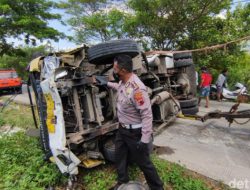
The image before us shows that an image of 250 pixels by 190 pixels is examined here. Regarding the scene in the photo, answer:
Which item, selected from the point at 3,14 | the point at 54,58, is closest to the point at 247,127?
the point at 54,58

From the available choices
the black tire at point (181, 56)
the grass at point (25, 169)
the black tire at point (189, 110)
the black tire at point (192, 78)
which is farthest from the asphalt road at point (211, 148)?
the black tire at point (181, 56)

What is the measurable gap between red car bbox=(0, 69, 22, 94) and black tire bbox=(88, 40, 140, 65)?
1621cm

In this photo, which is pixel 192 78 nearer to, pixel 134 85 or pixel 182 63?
pixel 182 63

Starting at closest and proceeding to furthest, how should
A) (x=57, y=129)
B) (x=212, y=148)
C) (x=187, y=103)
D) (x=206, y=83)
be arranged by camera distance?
(x=57, y=129), (x=212, y=148), (x=187, y=103), (x=206, y=83)

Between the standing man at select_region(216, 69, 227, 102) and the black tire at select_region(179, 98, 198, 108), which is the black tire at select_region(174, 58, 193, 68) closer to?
the black tire at select_region(179, 98, 198, 108)

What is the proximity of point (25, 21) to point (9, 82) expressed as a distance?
5097 mm

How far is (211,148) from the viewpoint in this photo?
4.46 meters

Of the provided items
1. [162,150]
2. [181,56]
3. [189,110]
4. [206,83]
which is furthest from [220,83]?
[162,150]

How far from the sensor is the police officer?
9.00ft

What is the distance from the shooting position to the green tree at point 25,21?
55.2ft

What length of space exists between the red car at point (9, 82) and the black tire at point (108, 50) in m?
16.2

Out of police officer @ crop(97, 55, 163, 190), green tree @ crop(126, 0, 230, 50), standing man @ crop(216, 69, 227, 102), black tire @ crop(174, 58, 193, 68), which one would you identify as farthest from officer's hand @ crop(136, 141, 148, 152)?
green tree @ crop(126, 0, 230, 50)

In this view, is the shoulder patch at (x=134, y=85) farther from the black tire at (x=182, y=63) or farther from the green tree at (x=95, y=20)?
the green tree at (x=95, y=20)

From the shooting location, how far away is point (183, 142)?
15.9 ft
